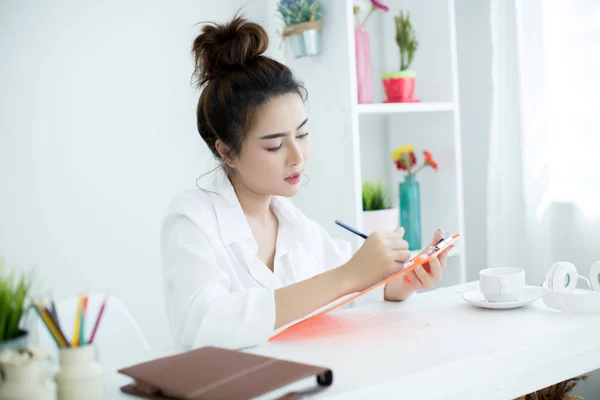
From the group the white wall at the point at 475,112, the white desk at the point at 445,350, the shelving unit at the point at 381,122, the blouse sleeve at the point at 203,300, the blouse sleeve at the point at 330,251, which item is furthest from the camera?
the white wall at the point at 475,112

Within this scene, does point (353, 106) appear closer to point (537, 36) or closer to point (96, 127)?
point (537, 36)

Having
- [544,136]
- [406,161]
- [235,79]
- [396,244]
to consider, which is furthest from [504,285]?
[406,161]

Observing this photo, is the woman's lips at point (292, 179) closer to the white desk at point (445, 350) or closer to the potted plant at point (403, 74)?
the white desk at point (445, 350)

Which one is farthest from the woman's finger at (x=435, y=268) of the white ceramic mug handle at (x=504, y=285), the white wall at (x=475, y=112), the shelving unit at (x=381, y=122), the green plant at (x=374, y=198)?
the white wall at (x=475, y=112)

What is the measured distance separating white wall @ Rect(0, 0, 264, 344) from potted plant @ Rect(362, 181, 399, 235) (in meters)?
0.57

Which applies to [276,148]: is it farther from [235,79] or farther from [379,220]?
[379,220]

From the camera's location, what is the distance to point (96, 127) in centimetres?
225

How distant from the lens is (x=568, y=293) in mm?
1345

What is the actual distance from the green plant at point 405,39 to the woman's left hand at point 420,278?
1069mm

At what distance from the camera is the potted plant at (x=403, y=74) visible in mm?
2412

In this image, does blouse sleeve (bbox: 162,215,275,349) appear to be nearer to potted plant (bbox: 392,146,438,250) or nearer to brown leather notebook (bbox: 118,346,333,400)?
brown leather notebook (bbox: 118,346,333,400)

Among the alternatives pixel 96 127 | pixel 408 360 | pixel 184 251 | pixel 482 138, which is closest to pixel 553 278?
pixel 408 360

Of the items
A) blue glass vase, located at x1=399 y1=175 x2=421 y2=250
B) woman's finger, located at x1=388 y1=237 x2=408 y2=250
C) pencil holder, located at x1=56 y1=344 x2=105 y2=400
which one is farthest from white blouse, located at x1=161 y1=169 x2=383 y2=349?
blue glass vase, located at x1=399 y1=175 x2=421 y2=250

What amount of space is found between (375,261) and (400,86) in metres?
1.23
